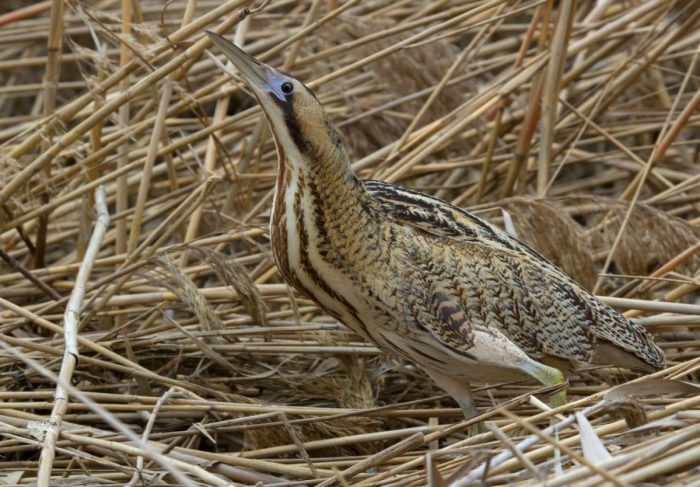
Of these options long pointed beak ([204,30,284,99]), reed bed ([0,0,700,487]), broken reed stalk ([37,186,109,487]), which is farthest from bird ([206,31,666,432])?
broken reed stalk ([37,186,109,487])

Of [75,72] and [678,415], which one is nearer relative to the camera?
[678,415]

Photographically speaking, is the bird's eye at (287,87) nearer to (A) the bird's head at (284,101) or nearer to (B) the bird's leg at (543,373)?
(A) the bird's head at (284,101)

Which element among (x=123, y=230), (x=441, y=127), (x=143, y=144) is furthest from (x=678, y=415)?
(x=143, y=144)

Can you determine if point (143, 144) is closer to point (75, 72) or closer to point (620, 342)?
point (75, 72)

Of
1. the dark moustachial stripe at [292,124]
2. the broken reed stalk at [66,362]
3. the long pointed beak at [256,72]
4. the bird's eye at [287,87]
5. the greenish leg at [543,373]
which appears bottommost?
the greenish leg at [543,373]

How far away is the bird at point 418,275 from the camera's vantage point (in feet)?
8.61

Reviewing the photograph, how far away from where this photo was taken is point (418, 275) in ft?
9.09

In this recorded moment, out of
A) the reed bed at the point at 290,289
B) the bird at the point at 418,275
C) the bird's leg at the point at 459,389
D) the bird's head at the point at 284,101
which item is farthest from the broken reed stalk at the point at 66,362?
the bird's leg at the point at 459,389

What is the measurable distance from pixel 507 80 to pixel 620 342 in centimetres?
115

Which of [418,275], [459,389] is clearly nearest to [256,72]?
[418,275]

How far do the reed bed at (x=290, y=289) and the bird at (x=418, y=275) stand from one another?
133 mm

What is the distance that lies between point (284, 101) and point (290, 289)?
0.74 metres

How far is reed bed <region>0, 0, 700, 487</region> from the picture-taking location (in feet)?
7.83

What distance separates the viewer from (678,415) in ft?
7.07
